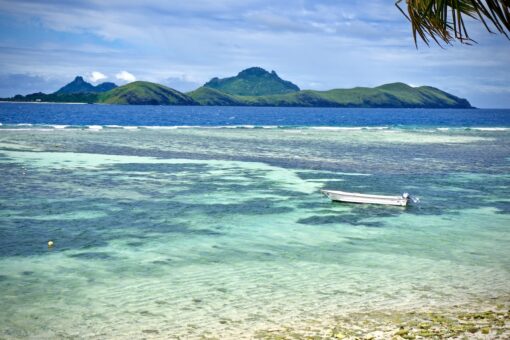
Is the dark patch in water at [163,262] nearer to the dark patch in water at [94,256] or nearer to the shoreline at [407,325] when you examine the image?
the dark patch in water at [94,256]

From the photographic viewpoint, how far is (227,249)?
15.4 m

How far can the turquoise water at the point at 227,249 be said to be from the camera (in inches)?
412

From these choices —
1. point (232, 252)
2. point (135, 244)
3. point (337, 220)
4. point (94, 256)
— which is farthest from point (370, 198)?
point (94, 256)

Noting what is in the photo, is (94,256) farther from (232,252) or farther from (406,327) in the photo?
(406,327)

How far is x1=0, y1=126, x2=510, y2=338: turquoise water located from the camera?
10.5 m

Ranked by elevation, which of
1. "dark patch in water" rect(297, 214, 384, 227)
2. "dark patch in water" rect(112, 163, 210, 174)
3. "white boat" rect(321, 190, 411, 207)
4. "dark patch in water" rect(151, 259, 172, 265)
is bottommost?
"dark patch in water" rect(151, 259, 172, 265)

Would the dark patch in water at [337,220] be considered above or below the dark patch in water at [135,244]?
above

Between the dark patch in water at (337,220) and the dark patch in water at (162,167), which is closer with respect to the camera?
the dark patch in water at (337,220)

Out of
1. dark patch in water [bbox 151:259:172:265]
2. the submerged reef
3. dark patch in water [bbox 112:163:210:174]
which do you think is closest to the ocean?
dark patch in water [bbox 151:259:172:265]

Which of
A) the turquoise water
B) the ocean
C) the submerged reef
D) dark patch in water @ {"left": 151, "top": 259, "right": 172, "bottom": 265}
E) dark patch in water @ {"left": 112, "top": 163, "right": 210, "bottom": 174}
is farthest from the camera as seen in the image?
dark patch in water @ {"left": 112, "top": 163, "right": 210, "bottom": 174}

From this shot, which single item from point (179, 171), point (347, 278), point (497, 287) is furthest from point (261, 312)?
point (179, 171)

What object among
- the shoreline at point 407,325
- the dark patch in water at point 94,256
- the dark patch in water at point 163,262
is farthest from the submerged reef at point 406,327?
the dark patch in water at point 94,256

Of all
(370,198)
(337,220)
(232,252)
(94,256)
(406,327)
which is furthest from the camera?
(370,198)

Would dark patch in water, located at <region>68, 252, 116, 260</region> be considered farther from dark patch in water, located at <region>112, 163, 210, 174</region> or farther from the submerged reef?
dark patch in water, located at <region>112, 163, 210, 174</region>
